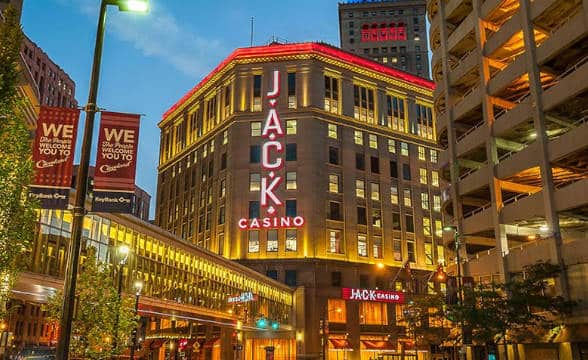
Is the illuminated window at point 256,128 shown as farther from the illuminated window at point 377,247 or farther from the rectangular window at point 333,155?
the illuminated window at point 377,247

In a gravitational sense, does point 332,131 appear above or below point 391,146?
above

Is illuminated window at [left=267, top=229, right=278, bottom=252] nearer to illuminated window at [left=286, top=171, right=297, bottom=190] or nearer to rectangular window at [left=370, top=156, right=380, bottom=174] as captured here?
illuminated window at [left=286, top=171, right=297, bottom=190]

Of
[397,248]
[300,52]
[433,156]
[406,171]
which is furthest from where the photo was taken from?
[433,156]

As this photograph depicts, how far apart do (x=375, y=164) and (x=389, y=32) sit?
72.3m

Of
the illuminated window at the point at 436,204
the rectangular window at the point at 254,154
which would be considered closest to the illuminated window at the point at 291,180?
the rectangular window at the point at 254,154

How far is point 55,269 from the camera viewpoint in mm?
27688

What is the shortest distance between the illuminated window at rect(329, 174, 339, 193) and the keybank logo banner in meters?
14.9

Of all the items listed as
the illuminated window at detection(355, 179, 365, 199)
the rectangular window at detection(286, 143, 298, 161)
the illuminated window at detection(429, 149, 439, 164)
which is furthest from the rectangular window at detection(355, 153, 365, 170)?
the illuminated window at detection(429, 149, 439, 164)

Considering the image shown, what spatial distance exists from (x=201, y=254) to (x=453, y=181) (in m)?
23.9

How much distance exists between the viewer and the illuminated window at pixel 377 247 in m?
82.8

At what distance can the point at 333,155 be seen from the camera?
83312 mm

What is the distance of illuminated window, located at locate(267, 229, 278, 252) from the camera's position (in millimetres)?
78000

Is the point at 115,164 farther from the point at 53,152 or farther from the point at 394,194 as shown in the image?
the point at 394,194

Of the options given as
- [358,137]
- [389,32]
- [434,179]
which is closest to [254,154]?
[358,137]
